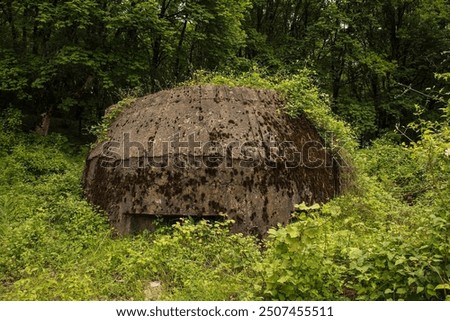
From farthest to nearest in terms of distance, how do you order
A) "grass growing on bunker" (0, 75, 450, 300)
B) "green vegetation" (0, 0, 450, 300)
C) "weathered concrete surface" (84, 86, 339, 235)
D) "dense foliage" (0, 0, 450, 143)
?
1. "dense foliage" (0, 0, 450, 143)
2. "weathered concrete surface" (84, 86, 339, 235)
3. "green vegetation" (0, 0, 450, 300)
4. "grass growing on bunker" (0, 75, 450, 300)

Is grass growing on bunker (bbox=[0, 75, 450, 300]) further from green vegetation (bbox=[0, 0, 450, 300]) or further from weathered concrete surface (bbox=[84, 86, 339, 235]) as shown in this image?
weathered concrete surface (bbox=[84, 86, 339, 235])

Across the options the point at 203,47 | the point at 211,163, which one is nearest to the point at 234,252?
the point at 211,163

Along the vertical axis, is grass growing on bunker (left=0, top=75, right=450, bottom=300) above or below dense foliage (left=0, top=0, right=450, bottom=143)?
below

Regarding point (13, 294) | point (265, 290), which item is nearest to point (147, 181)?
point (13, 294)

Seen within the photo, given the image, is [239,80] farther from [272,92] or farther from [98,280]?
[98,280]

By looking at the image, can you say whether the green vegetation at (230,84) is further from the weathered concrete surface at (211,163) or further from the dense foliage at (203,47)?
the weathered concrete surface at (211,163)

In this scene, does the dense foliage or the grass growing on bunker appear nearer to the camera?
the grass growing on bunker

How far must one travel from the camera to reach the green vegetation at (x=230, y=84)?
12.7ft

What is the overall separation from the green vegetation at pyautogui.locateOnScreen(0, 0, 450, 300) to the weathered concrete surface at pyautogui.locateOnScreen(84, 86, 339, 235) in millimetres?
306

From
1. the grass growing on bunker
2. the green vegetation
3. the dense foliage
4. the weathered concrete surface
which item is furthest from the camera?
the dense foliage

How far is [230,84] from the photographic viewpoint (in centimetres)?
771

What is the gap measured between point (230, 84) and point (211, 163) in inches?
70.6

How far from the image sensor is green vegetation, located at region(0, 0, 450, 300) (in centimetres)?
386

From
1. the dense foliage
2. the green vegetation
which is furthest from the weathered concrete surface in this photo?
the dense foliage
